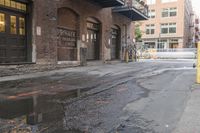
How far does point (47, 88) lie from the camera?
923 cm

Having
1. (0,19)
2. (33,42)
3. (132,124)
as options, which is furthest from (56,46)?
(132,124)

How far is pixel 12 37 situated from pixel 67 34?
5085mm

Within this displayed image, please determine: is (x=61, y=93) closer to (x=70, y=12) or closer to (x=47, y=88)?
(x=47, y=88)

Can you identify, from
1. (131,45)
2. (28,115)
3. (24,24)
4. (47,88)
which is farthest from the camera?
(131,45)

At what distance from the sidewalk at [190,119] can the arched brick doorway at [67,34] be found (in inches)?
473

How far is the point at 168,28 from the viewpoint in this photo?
6366 cm

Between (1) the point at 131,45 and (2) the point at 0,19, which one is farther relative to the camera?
(1) the point at 131,45

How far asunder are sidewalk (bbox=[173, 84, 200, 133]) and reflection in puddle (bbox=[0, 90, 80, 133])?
6.06 feet

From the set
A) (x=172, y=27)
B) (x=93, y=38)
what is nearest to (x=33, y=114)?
(x=93, y=38)

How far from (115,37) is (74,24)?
8594 mm

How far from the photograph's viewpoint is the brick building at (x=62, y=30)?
14.0m

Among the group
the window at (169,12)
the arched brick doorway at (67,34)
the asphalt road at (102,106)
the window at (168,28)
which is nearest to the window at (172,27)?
the window at (168,28)

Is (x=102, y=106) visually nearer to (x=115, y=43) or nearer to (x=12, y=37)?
(x=12, y=37)

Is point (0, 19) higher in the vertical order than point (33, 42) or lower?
higher
